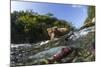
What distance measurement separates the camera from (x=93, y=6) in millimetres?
2377

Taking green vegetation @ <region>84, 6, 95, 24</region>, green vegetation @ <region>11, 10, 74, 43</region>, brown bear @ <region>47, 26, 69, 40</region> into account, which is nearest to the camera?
green vegetation @ <region>11, 10, 74, 43</region>

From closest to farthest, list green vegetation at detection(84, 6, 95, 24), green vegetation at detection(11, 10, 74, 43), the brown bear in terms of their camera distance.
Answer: green vegetation at detection(11, 10, 74, 43)
the brown bear
green vegetation at detection(84, 6, 95, 24)

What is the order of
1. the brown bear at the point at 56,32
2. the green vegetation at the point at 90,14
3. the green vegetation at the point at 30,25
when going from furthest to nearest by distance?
1. the green vegetation at the point at 90,14
2. the brown bear at the point at 56,32
3. the green vegetation at the point at 30,25

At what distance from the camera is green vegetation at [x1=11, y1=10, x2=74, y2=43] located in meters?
2.06

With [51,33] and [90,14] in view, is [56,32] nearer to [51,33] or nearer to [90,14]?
[51,33]

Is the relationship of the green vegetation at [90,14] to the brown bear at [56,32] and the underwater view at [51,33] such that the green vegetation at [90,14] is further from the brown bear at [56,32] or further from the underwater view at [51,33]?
the brown bear at [56,32]

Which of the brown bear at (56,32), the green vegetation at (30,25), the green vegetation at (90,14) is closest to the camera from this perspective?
the green vegetation at (30,25)

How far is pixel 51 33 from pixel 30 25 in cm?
26

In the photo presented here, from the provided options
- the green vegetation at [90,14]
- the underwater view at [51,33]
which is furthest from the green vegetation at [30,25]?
the green vegetation at [90,14]

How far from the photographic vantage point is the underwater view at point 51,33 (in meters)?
2.08

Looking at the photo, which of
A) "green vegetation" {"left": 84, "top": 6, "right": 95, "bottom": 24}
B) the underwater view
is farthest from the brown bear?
"green vegetation" {"left": 84, "top": 6, "right": 95, "bottom": 24}

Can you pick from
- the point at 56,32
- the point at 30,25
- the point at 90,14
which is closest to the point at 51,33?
the point at 56,32

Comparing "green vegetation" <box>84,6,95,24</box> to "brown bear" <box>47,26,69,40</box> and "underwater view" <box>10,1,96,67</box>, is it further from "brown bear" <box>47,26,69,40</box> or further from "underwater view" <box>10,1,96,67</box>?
"brown bear" <box>47,26,69,40</box>
